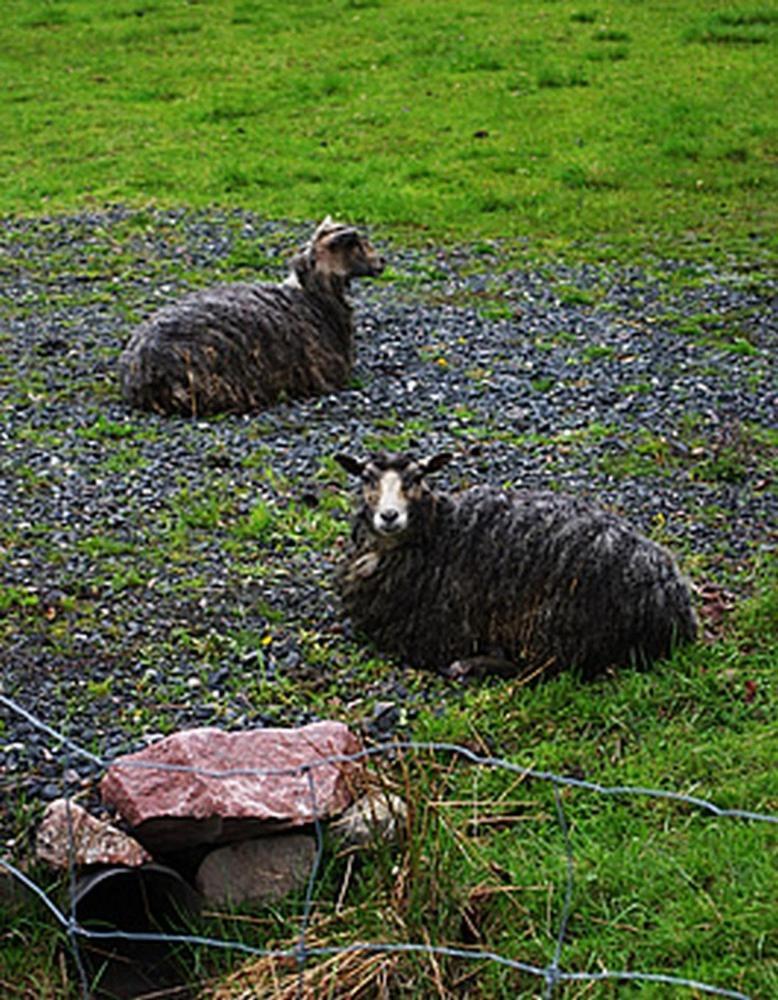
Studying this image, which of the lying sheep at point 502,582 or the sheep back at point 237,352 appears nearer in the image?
the lying sheep at point 502,582

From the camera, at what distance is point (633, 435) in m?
9.43

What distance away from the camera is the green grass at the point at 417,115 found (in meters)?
15.2

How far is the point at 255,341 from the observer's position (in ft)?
33.2

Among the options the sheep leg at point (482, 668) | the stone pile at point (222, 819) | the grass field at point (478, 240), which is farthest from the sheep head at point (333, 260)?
the stone pile at point (222, 819)

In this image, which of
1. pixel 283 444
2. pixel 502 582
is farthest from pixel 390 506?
pixel 283 444

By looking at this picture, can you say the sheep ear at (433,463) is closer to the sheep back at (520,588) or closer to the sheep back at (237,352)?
the sheep back at (520,588)

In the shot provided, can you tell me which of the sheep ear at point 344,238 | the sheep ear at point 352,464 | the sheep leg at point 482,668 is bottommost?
the sheep leg at point 482,668

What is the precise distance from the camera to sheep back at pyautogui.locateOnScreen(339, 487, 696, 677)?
262 inches

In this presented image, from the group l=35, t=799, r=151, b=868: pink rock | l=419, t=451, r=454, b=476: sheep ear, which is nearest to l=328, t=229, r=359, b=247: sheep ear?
l=419, t=451, r=454, b=476: sheep ear

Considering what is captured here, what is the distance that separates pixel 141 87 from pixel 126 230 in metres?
7.13

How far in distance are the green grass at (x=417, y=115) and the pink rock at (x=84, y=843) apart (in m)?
8.71

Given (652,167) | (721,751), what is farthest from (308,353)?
(652,167)

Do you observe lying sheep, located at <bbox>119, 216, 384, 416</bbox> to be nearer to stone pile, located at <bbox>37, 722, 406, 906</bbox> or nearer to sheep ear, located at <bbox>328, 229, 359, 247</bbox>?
sheep ear, located at <bbox>328, 229, 359, 247</bbox>

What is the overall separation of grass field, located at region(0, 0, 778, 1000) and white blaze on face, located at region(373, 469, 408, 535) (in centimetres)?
62
